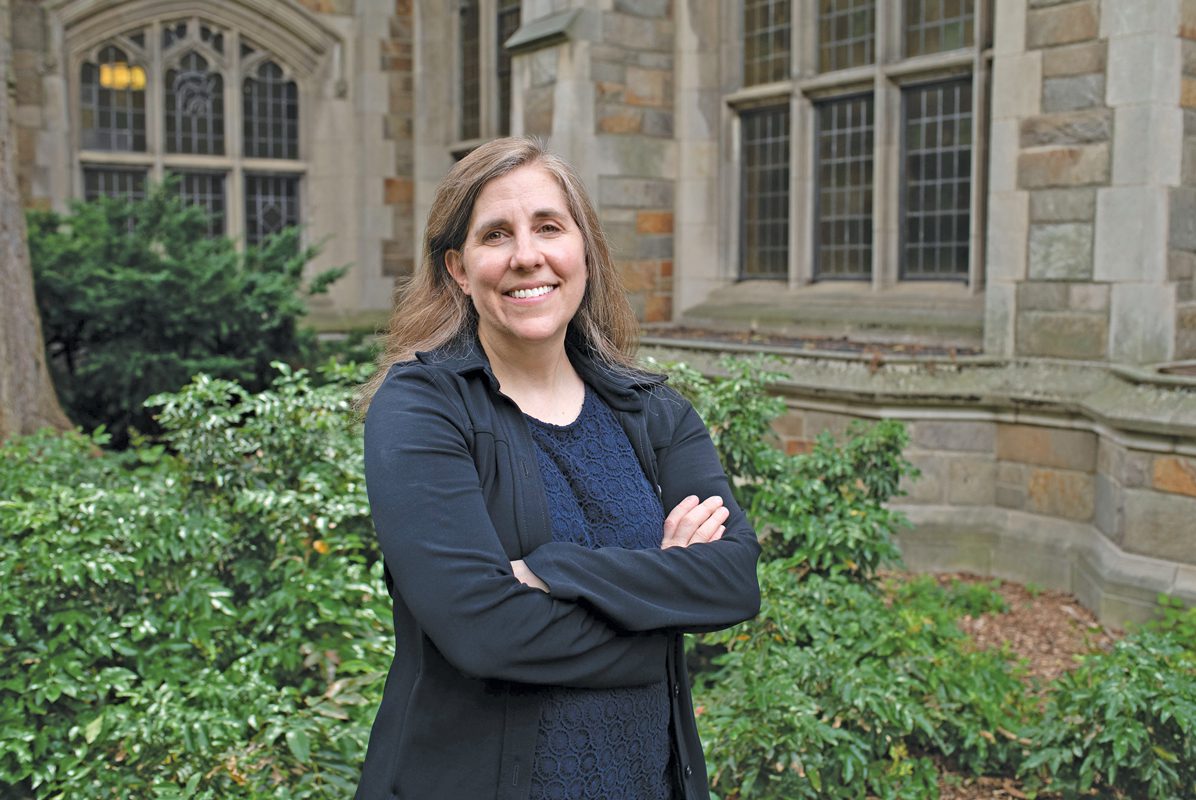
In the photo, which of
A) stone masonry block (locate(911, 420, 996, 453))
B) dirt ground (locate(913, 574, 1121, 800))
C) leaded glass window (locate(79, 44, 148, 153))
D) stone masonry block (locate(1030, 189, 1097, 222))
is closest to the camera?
dirt ground (locate(913, 574, 1121, 800))

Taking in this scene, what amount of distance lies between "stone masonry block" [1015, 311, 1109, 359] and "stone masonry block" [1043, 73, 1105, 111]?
3.11 feet

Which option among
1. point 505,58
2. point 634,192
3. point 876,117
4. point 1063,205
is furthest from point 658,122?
point 1063,205

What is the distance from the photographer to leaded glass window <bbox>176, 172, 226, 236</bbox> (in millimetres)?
10641

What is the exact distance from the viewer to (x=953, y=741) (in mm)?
3562

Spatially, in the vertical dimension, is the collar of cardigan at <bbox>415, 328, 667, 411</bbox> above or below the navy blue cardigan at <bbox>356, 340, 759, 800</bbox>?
above

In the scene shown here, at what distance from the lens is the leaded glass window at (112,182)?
10.2m

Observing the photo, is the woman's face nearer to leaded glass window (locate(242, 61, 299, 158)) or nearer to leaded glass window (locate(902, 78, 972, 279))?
leaded glass window (locate(902, 78, 972, 279))

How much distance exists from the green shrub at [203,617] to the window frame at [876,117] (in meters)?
4.31

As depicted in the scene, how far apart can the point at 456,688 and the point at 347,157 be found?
9972 mm

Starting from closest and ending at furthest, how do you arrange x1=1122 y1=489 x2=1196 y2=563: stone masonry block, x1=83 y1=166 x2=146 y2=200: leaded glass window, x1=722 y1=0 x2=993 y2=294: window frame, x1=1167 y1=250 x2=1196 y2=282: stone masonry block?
x1=1122 y1=489 x2=1196 y2=563: stone masonry block
x1=1167 y1=250 x2=1196 y2=282: stone masonry block
x1=722 y1=0 x2=993 y2=294: window frame
x1=83 y1=166 x2=146 y2=200: leaded glass window

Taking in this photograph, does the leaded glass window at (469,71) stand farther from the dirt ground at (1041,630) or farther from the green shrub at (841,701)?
the green shrub at (841,701)

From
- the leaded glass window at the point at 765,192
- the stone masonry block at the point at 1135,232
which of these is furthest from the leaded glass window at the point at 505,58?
the stone masonry block at the point at 1135,232

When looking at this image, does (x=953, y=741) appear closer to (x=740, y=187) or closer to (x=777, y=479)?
(x=777, y=479)

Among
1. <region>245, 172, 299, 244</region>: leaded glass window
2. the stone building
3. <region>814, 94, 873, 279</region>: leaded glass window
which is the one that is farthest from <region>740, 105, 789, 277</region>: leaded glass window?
<region>245, 172, 299, 244</region>: leaded glass window
